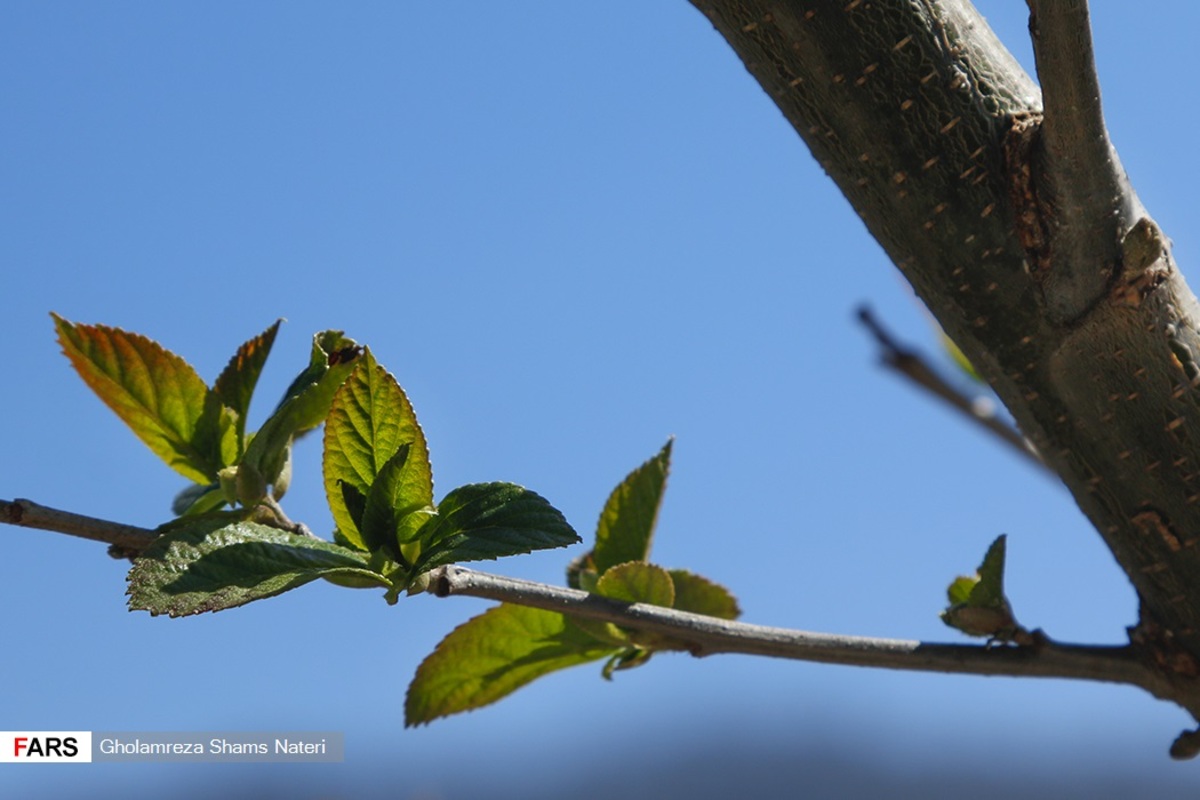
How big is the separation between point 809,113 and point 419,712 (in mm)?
712

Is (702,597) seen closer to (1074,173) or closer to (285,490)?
(285,490)

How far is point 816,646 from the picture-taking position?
3.13ft

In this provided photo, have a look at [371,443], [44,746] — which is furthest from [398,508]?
[44,746]

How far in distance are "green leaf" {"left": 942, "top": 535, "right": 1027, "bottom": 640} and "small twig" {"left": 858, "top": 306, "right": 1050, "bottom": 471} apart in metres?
0.26

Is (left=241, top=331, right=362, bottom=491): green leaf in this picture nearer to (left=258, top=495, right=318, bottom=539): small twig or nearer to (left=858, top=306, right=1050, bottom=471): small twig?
(left=258, top=495, right=318, bottom=539): small twig

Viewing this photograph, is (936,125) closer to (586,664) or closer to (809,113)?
(809,113)

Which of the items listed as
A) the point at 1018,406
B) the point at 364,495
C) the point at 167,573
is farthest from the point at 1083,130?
the point at 167,573

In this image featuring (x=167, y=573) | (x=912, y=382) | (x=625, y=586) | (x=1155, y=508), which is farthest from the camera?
(x=912, y=382)

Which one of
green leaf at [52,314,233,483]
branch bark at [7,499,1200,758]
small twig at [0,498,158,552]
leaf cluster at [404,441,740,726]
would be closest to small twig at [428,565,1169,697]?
branch bark at [7,499,1200,758]

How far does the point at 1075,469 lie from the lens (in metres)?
0.96

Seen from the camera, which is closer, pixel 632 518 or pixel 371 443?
pixel 371 443

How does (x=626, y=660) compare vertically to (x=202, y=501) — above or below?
below

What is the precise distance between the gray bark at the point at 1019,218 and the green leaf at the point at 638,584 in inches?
13.7

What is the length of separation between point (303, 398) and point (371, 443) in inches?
3.4
